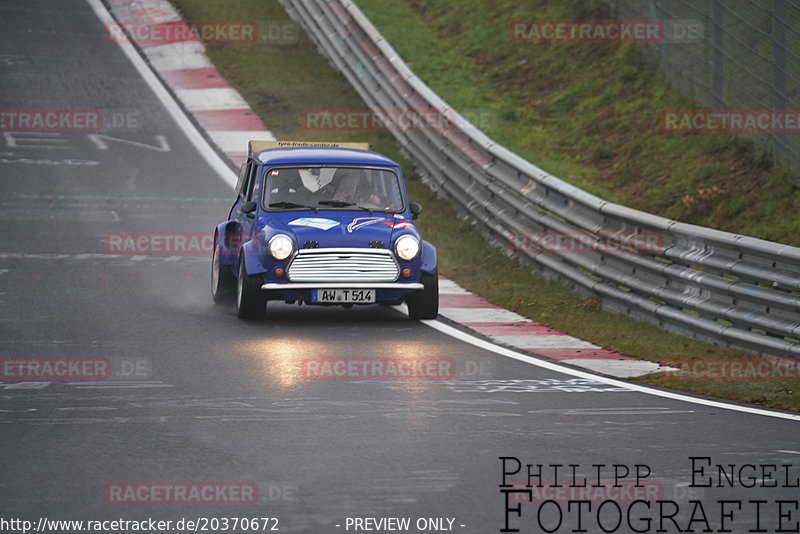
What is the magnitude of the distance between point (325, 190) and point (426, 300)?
163 centimetres

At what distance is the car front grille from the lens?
12.8 metres

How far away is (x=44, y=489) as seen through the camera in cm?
707

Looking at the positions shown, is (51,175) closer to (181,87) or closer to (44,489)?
(181,87)

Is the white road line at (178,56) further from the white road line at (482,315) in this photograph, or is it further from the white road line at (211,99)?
the white road line at (482,315)

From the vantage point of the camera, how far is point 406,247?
43.0ft

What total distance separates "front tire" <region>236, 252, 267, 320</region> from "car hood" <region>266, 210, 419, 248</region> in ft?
1.82

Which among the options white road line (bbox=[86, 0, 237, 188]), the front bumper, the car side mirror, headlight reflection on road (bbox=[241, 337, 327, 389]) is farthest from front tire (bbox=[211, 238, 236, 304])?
white road line (bbox=[86, 0, 237, 188])

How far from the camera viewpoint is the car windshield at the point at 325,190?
13.7 meters

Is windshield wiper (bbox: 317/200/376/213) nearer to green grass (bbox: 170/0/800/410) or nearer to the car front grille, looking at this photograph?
the car front grille

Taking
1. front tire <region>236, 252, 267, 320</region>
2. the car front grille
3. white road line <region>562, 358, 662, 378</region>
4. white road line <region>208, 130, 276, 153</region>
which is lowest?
white road line <region>562, 358, 662, 378</region>

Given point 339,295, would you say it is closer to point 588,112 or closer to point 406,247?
point 406,247

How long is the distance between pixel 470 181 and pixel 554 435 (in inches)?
387

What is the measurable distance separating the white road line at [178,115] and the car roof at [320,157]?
5590mm

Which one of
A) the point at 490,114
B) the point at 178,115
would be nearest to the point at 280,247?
the point at 490,114
